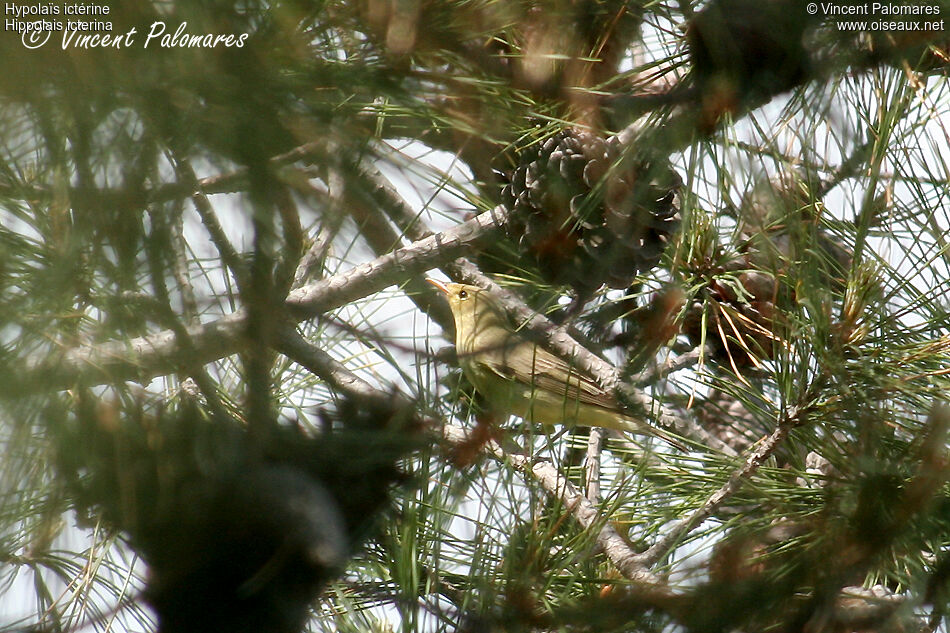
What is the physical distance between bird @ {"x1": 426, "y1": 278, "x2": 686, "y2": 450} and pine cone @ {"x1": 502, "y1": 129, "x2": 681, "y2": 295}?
1.44 feet

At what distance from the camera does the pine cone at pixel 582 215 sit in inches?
70.4

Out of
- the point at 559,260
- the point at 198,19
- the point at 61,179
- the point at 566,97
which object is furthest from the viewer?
the point at 559,260

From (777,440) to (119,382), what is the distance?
1086mm

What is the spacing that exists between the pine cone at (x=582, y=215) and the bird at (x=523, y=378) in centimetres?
44

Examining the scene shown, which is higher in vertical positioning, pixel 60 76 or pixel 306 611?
pixel 60 76

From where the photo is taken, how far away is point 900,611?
3.45ft

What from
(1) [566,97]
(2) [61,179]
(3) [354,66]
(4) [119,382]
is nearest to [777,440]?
(1) [566,97]

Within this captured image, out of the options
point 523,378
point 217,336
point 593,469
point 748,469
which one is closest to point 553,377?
point 523,378

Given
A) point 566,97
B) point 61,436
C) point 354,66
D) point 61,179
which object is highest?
point 566,97

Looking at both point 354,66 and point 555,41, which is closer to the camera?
point 354,66

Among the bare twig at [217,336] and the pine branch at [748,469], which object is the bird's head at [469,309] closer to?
the bare twig at [217,336]

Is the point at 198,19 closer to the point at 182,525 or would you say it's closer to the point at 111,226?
the point at 111,226

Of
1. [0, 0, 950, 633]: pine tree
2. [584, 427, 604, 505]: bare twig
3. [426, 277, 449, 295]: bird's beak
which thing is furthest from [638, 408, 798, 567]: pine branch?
[426, 277, 449, 295]: bird's beak

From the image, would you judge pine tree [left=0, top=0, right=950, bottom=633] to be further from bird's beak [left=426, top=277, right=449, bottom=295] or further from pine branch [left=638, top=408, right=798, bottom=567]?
bird's beak [left=426, top=277, right=449, bottom=295]
